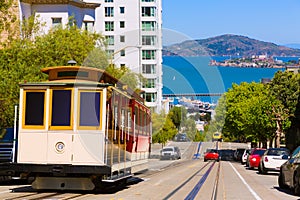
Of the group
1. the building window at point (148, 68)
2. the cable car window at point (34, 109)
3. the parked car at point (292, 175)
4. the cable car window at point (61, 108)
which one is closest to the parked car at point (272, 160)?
the parked car at point (292, 175)

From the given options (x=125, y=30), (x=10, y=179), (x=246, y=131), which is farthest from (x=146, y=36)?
(x=10, y=179)

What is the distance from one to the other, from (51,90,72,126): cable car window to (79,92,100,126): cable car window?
38 centimetres

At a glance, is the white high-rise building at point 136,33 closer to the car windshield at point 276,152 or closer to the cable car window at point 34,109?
the car windshield at point 276,152

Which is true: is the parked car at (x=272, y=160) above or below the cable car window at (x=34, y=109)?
below

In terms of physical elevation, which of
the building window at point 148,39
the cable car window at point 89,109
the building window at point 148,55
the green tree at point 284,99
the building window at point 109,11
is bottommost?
the cable car window at point 89,109

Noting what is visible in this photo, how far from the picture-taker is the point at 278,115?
5878 cm

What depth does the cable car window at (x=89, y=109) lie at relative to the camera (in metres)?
16.8

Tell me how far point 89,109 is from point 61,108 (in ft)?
2.79

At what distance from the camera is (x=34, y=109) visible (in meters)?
17.2

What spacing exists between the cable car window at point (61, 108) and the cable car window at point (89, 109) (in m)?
0.38

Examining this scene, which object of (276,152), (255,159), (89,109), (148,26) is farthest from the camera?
(148,26)

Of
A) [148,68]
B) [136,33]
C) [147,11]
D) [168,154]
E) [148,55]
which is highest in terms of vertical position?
[147,11]

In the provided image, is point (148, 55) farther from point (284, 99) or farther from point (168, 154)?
point (284, 99)

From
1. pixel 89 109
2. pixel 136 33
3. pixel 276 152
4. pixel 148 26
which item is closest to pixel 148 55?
pixel 136 33
